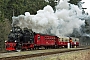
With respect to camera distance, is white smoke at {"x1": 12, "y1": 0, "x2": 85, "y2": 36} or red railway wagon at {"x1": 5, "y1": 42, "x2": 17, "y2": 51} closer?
red railway wagon at {"x1": 5, "y1": 42, "x2": 17, "y2": 51}

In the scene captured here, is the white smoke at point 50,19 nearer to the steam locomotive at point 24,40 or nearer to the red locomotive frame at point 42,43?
the steam locomotive at point 24,40

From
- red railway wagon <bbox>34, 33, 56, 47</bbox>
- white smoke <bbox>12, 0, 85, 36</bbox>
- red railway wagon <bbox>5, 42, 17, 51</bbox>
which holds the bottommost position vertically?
red railway wagon <bbox>5, 42, 17, 51</bbox>

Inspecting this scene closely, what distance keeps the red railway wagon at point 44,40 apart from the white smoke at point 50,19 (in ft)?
3.83

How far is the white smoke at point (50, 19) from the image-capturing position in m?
35.8

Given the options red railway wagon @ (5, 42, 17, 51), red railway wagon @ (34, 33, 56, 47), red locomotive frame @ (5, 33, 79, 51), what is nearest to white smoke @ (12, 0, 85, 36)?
red railway wagon @ (34, 33, 56, 47)

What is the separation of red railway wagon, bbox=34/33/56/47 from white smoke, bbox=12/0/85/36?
1167 millimetres

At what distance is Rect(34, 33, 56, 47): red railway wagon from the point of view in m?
37.1

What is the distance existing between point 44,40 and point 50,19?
411cm

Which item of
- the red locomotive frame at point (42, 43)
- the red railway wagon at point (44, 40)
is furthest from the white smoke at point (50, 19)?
the red locomotive frame at point (42, 43)

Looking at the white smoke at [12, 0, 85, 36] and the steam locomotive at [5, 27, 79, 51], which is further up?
the white smoke at [12, 0, 85, 36]

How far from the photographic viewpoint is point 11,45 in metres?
31.0

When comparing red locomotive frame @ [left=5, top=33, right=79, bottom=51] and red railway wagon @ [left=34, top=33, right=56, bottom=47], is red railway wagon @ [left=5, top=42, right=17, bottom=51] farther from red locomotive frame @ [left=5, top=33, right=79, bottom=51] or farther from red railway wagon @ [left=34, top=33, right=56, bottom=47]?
red railway wagon @ [left=34, top=33, right=56, bottom=47]

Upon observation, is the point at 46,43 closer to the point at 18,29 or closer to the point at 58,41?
the point at 58,41

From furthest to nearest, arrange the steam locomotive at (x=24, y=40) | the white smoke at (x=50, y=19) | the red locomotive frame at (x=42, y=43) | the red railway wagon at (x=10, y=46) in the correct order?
the white smoke at (x=50, y=19) → the steam locomotive at (x=24, y=40) → the red locomotive frame at (x=42, y=43) → the red railway wagon at (x=10, y=46)
